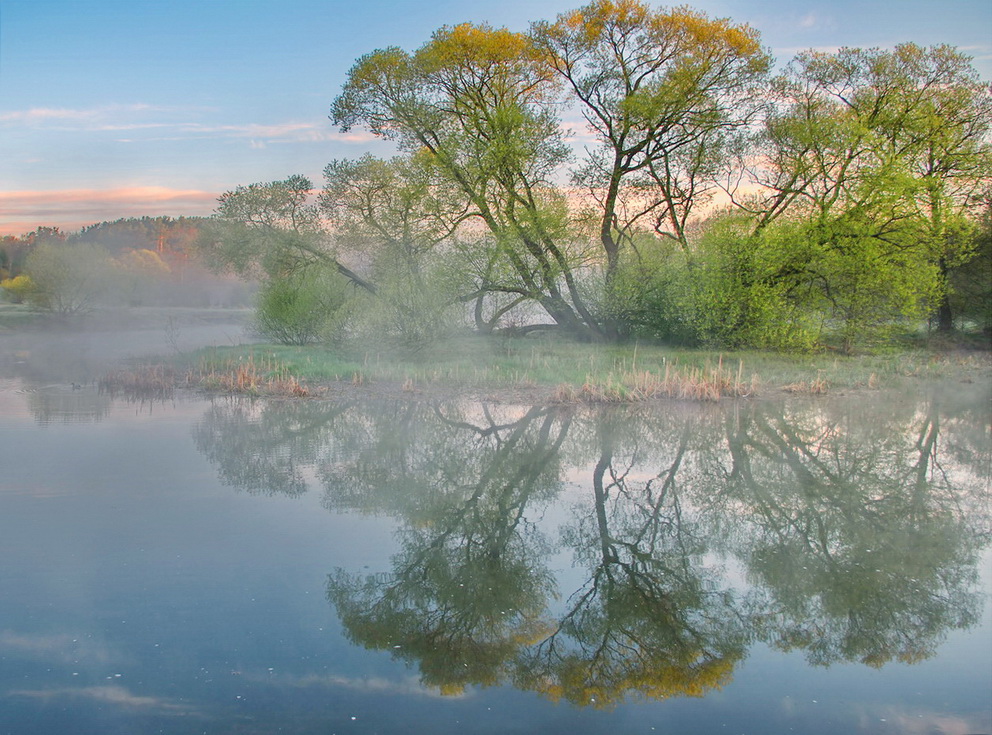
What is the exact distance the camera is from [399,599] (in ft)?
20.6

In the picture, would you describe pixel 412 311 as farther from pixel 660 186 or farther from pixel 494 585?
pixel 494 585

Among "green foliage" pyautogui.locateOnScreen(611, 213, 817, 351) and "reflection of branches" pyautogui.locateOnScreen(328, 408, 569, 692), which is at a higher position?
"green foliage" pyautogui.locateOnScreen(611, 213, 817, 351)

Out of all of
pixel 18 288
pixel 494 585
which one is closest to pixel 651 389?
pixel 494 585

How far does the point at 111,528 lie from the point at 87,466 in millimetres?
3010

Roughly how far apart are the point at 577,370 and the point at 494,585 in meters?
13.3

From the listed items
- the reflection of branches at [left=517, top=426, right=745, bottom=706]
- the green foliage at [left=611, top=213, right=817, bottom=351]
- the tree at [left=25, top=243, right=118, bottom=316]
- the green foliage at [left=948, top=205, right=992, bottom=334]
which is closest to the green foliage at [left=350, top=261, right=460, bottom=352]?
the green foliage at [left=611, top=213, right=817, bottom=351]

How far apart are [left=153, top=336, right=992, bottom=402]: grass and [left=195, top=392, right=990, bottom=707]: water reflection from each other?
104 inches

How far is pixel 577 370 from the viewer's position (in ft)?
64.4

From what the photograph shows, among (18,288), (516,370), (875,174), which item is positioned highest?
(875,174)

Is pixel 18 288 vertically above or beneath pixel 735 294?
beneath

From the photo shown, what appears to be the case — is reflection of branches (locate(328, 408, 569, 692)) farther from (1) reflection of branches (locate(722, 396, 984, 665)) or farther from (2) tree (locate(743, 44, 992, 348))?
(2) tree (locate(743, 44, 992, 348))

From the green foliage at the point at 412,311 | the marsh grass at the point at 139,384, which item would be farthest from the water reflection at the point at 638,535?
the green foliage at the point at 412,311

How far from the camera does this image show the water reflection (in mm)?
5586

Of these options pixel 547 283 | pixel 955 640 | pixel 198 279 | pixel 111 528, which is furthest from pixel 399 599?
pixel 198 279
